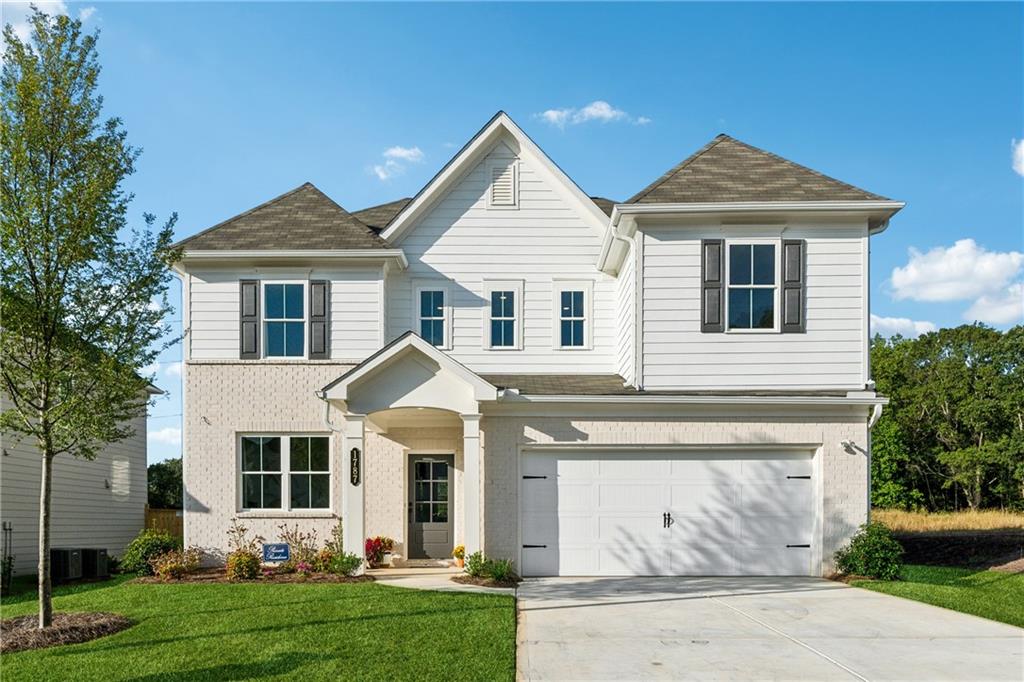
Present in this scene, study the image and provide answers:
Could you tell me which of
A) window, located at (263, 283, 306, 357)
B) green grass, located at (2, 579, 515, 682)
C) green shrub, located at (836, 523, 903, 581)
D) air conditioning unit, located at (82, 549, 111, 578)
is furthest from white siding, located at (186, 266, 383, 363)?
green shrub, located at (836, 523, 903, 581)

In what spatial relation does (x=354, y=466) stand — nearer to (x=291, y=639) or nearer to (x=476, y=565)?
(x=476, y=565)

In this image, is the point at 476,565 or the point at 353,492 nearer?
the point at 476,565

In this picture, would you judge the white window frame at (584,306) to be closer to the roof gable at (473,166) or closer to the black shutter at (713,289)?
the roof gable at (473,166)

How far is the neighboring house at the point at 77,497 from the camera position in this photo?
1661 cm

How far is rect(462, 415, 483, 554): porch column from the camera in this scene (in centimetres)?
1375

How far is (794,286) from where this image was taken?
47.8ft

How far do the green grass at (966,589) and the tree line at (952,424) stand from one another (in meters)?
22.3

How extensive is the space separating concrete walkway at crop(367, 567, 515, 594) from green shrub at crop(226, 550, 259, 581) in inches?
75.5

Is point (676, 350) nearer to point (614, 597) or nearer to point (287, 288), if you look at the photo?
point (614, 597)

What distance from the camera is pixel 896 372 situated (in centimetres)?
4050

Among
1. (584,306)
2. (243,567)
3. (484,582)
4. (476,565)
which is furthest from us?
(584,306)


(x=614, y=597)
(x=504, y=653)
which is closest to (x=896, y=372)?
(x=614, y=597)

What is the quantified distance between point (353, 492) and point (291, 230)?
218 inches

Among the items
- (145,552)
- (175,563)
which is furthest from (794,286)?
(145,552)
